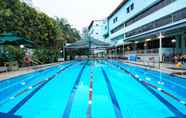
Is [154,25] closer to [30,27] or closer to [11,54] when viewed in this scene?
[30,27]

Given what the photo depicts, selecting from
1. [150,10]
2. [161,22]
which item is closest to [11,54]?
[161,22]

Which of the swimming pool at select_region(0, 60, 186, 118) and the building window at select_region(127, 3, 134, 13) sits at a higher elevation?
the building window at select_region(127, 3, 134, 13)

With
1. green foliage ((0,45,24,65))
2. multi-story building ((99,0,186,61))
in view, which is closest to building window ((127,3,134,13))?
multi-story building ((99,0,186,61))

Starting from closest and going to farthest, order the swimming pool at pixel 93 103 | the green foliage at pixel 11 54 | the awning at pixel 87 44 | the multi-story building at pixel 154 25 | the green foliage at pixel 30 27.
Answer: the swimming pool at pixel 93 103 < the green foliage at pixel 11 54 < the multi-story building at pixel 154 25 < the green foliage at pixel 30 27 < the awning at pixel 87 44

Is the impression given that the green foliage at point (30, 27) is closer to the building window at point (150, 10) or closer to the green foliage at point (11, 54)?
the green foliage at point (11, 54)

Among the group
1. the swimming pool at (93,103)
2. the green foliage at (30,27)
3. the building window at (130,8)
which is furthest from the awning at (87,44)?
the swimming pool at (93,103)

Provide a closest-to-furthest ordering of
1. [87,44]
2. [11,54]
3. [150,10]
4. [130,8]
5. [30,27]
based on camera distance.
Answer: [11,54] < [150,10] < [30,27] < [87,44] < [130,8]

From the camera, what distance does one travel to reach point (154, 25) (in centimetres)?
2438

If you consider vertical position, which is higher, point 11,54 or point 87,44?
point 87,44

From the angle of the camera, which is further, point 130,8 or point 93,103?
point 130,8

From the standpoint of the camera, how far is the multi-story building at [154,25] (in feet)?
59.8

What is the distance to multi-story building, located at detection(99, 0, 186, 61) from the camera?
1822 centimetres

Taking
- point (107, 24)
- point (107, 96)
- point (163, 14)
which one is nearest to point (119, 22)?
point (107, 24)

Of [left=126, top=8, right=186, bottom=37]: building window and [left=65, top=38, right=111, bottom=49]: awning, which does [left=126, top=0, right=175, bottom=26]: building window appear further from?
[left=65, top=38, right=111, bottom=49]: awning
